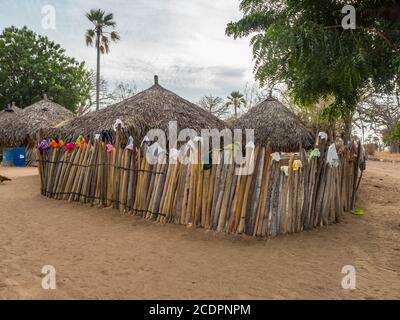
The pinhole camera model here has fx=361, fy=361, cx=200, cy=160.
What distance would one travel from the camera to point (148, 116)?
1095 cm

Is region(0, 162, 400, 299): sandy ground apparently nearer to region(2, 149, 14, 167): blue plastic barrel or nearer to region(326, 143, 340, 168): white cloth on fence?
region(326, 143, 340, 168): white cloth on fence

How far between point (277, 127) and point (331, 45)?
325 inches

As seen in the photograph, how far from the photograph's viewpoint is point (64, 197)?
335 inches

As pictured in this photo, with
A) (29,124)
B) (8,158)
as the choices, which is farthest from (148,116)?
(8,158)

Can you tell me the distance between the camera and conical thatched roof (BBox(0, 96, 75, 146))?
2027 cm

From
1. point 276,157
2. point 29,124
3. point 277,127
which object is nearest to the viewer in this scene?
point 276,157

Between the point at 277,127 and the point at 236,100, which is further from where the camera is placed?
the point at 236,100

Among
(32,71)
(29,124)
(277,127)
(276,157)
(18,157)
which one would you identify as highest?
(32,71)

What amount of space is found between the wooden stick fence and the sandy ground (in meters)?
0.24

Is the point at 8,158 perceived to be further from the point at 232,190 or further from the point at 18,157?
the point at 232,190

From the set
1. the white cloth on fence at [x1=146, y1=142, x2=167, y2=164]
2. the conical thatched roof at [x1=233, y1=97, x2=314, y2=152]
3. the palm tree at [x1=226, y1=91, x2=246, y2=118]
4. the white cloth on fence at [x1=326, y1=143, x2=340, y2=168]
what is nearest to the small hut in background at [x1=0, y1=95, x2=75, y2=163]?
the conical thatched roof at [x1=233, y1=97, x2=314, y2=152]

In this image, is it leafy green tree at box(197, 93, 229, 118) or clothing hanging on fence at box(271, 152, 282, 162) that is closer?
clothing hanging on fence at box(271, 152, 282, 162)

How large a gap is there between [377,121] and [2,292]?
34.2 m
